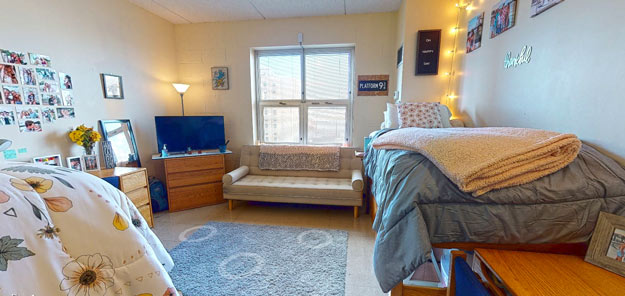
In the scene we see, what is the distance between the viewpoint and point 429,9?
2328 millimetres

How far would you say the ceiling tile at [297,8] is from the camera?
8.57ft

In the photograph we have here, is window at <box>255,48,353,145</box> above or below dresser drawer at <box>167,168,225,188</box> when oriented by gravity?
above

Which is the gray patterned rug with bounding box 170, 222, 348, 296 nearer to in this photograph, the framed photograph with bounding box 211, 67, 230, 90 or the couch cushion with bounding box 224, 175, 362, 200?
the couch cushion with bounding box 224, 175, 362, 200

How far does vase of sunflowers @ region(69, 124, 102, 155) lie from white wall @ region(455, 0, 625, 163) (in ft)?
11.1

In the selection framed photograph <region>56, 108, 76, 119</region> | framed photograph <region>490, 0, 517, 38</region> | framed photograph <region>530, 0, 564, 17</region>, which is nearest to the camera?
framed photograph <region>530, 0, 564, 17</region>

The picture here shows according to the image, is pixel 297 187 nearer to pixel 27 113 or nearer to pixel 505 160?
pixel 505 160

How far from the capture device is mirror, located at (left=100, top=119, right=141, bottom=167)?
2.37 metres

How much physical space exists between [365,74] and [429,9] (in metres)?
0.97

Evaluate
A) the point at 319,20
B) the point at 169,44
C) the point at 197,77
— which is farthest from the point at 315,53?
the point at 169,44

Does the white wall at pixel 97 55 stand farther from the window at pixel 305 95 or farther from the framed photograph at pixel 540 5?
the framed photograph at pixel 540 5

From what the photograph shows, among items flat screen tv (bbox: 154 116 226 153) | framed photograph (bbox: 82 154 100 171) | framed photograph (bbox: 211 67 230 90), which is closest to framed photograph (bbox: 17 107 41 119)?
framed photograph (bbox: 82 154 100 171)

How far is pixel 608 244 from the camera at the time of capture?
666 millimetres

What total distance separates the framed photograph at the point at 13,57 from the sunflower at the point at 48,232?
195cm

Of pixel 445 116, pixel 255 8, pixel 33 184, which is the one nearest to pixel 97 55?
pixel 255 8
